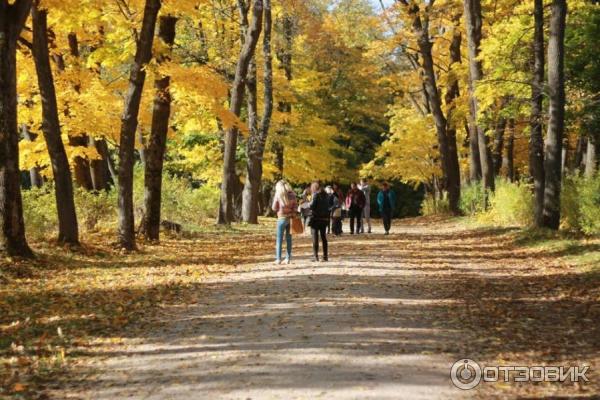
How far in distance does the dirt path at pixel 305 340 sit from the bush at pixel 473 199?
625 inches

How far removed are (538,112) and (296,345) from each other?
1503cm

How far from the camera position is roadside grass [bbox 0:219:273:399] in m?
7.39

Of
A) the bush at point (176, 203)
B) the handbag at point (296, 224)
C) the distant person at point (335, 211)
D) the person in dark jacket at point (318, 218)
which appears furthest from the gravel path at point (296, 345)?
the bush at point (176, 203)

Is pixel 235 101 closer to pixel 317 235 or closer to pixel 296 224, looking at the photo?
pixel 296 224

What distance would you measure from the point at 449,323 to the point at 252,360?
298 centimetres

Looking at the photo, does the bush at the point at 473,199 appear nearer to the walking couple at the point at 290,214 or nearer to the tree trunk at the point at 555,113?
the tree trunk at the point at 555,113

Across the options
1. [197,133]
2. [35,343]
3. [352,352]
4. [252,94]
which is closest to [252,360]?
[352,352]

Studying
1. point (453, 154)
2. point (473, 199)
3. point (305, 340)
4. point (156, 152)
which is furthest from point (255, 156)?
point (305, 340)

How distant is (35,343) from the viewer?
8.12m

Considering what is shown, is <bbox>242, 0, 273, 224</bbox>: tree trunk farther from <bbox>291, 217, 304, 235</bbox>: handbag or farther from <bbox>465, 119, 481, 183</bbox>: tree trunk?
<bbox>291, 217, 304, 235</bbox>: handbag

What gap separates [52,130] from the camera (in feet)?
53.4

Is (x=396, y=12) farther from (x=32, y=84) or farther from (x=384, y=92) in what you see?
(x=32, y=84)

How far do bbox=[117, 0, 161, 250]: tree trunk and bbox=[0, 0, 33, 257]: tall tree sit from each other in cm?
367

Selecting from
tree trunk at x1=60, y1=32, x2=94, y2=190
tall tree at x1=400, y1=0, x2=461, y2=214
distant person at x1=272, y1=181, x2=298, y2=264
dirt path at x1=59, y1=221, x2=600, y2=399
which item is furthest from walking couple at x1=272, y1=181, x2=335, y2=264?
tall tree at x1=400, y1=0, x2=461, y2=214
